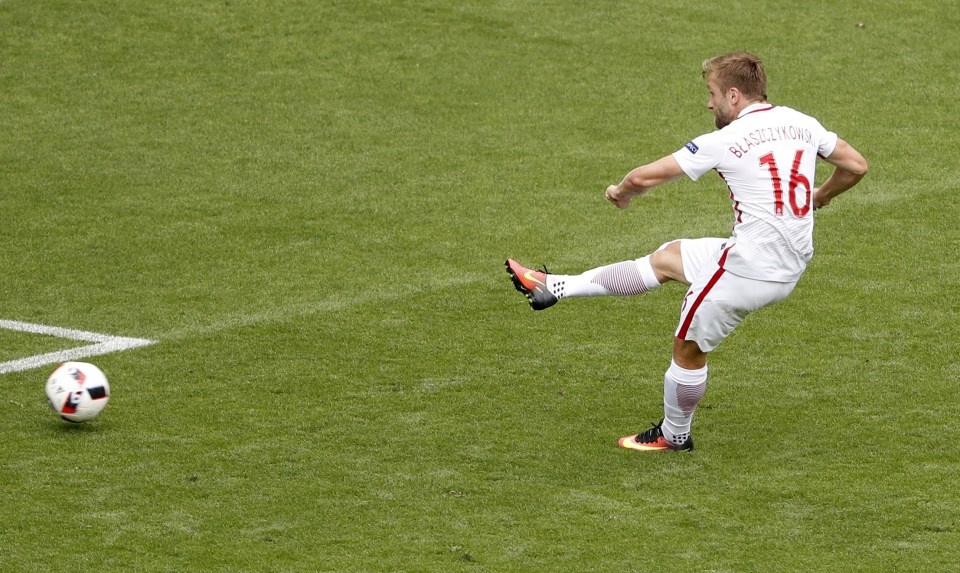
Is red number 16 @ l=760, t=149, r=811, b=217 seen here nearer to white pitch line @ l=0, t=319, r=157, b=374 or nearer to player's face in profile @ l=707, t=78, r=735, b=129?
player's face in profile @ l=707, t=78, r=735, b=129

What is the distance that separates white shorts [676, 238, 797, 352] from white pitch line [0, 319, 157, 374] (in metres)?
3.86

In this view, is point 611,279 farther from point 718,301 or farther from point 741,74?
point 741,74

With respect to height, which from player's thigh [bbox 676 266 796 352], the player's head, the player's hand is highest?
the player's head

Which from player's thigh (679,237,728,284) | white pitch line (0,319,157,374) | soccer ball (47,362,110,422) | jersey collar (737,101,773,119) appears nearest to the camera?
jersey collar (737,101,773,119)

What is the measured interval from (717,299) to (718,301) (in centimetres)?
1

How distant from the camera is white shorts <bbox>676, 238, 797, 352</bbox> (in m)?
6.94

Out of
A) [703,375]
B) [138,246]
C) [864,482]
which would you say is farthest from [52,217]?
[864,482]

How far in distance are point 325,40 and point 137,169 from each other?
3738mm

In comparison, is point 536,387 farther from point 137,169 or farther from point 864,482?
point 137,169

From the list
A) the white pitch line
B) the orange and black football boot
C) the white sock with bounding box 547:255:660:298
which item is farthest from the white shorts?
the white pitch line

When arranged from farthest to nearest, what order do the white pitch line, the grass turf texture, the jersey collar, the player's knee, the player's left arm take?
the white pitch line < the player's knee < the jersey collar < the player's left arm < the grass turf texture

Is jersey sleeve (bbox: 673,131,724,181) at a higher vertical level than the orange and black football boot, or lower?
higher

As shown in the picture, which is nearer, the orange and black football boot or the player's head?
the player's head

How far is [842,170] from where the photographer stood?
23.2 ft
